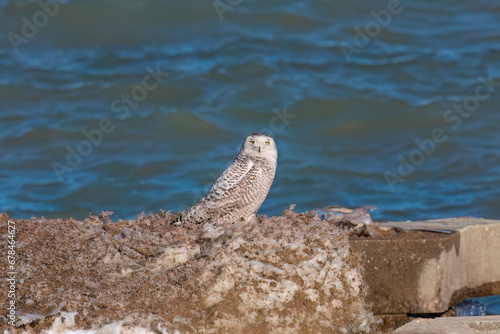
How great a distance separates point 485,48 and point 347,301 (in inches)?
558

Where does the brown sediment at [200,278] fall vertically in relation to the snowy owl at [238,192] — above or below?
below

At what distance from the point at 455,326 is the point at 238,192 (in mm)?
1920

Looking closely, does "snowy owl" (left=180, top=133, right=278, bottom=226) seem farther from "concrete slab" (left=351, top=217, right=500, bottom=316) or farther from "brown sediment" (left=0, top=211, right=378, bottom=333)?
"concrete slab" (left=351, top=217, right=500, bottom=316)

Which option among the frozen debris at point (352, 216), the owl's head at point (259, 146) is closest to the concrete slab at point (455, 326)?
the frozen debris at point (352, 216)

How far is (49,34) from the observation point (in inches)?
750

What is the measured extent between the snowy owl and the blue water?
21.5ft

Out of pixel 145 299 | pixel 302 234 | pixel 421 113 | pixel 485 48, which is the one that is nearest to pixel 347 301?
pixel 302 234

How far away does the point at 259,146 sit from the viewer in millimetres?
6488

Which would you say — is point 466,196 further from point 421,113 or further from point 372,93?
point 372,93

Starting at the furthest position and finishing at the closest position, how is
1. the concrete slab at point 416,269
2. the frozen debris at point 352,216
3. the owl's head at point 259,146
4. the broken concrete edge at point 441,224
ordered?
the broken concrete edge at point 441,224, the frozen debris at point 352,216, the concrete slab at point 416,269, the owl's head at point 259,146

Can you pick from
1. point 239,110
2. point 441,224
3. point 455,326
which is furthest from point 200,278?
point 239,110

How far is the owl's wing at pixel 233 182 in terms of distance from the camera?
6219 millimetres

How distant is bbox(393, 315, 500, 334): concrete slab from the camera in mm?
5484

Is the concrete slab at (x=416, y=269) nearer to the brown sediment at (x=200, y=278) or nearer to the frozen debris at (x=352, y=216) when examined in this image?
the frozen debris at (x=352, y=216)
